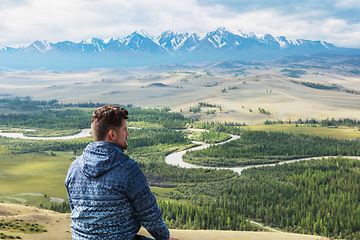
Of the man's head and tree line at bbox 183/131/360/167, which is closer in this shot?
the man's head

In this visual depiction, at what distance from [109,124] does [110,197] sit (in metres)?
1.31

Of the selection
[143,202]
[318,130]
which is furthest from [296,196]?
[318,130]

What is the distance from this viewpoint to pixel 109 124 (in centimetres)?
658

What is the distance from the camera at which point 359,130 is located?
135125 millimetres

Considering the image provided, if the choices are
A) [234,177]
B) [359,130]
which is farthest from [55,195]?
[359,130]

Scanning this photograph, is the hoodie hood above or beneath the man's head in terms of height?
beneath

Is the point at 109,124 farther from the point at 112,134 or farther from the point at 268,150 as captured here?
the point at 268,150

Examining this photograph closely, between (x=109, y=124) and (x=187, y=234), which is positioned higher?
(x=109, y=124)

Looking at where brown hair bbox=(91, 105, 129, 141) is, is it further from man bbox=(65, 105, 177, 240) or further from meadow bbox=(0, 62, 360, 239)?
meadow bbox=(0, 62, 360, 239)

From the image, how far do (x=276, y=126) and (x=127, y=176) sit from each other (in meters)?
146

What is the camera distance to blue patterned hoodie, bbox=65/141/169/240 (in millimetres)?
6277

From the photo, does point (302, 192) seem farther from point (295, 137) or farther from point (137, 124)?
point (137, 124)

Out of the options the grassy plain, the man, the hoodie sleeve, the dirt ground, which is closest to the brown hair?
the man

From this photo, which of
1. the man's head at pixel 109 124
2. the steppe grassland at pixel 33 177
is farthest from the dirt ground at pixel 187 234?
the steppe grassland at pixel 33 177
